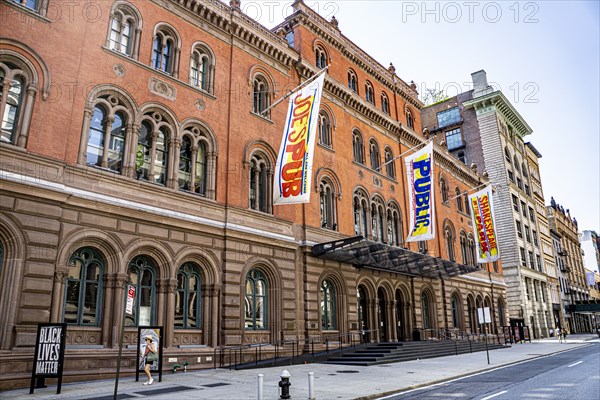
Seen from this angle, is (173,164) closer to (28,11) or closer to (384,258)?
(28,11)

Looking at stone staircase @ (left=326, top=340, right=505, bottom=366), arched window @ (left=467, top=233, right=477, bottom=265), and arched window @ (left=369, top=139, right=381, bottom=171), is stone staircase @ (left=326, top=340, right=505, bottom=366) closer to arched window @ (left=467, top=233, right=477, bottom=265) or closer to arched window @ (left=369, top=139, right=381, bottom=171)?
arched window @ (left=369, top=139, right=381, bottom=171)

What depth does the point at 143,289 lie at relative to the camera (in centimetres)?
1714

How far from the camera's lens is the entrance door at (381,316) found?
29391 mm

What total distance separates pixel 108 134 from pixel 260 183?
8255 millimetres

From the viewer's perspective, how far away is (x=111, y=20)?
18.1 meters

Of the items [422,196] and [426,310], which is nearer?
[422,196]

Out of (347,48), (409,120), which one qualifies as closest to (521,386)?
(347,48)

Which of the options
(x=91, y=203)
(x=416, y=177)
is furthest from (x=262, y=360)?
(x=416, y=177)

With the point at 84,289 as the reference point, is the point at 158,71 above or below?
above

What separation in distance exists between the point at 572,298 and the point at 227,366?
74.8 meters

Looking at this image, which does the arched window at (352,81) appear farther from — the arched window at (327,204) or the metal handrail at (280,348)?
the metal handrail at (280,348)

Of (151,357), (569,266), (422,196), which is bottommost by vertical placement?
(151,357)

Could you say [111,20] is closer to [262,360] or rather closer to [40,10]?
[40,10]

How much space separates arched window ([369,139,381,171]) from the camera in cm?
3281
